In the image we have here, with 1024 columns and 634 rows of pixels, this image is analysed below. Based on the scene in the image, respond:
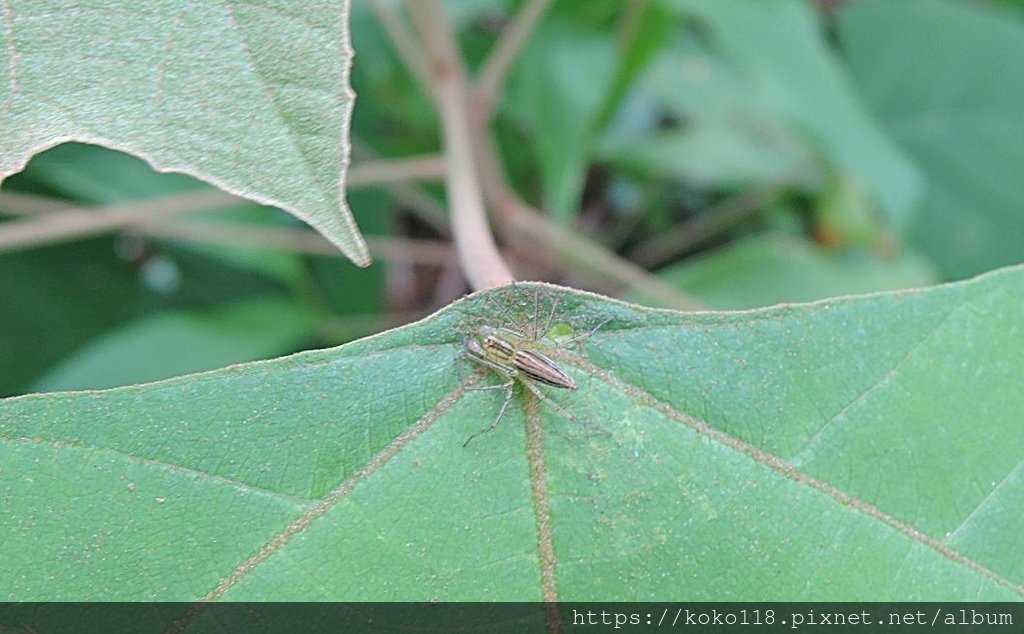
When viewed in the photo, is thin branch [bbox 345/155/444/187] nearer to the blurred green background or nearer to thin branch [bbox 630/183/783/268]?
the blurred green background

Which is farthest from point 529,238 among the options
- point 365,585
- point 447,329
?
point 365,585

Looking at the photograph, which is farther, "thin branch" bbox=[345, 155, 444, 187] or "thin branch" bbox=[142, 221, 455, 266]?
"thin branch" bbox=[142, 221, 455, 266]

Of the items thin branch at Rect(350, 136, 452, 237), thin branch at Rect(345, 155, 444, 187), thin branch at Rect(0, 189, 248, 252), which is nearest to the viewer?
thin branch at Rect(0, 189, 248, 252)

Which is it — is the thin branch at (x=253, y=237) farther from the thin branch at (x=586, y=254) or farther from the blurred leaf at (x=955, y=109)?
the blurred leaf at (x=955, y=109)

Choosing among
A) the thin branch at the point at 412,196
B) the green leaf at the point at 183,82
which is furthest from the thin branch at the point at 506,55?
the green leaf at the point at 183,82

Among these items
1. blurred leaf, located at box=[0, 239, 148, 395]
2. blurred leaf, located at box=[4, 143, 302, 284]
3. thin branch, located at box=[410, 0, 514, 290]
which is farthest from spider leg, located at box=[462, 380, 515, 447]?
blurred leaf, located at box=[0, 239, 148, 395]

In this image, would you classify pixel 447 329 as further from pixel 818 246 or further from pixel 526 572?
pixel 818 246

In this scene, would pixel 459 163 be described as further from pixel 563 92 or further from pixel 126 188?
pixel 126 188
